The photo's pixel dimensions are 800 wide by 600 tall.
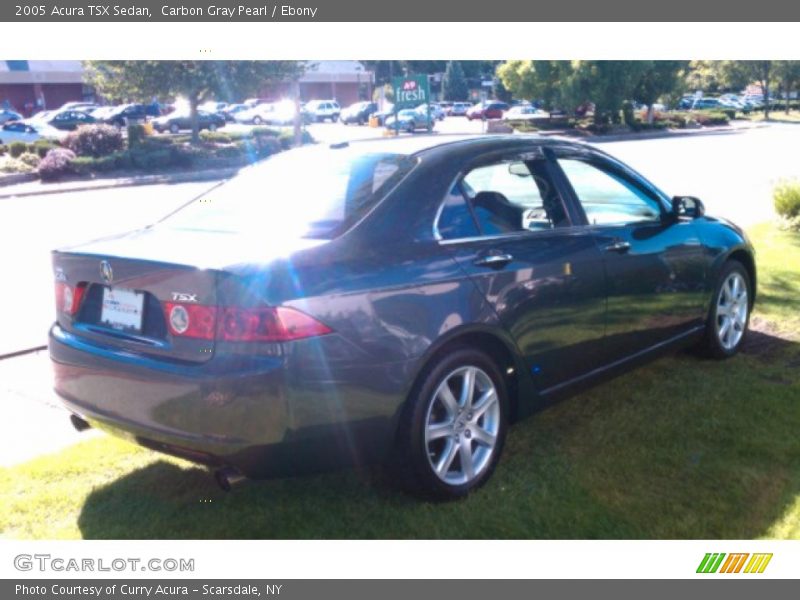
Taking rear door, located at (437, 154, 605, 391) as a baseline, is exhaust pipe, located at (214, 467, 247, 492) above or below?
below

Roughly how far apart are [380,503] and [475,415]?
61cm

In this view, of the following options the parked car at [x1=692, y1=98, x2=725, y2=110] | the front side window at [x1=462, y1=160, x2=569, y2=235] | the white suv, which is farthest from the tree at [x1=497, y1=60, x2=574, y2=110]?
the front side window at [x1=462, y1=160, x2=569, y2=235]

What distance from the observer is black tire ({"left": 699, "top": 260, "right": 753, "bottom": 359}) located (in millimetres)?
5656

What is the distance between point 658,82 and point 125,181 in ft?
116

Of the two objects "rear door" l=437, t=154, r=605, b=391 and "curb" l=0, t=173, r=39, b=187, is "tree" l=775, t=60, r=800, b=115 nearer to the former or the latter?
"curb" l=0, t=173, r=39, b=187

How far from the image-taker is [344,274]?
3.49 metres

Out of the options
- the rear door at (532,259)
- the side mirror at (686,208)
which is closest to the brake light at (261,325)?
the rear door at (532,259)

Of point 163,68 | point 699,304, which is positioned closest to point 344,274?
point 699,304

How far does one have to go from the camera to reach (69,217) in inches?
661

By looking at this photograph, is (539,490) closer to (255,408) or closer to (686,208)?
(255,408)

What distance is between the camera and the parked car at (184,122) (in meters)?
50.7

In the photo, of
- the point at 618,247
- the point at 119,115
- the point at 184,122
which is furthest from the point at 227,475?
the point at 119,115

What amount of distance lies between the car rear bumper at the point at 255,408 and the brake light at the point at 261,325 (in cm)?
7

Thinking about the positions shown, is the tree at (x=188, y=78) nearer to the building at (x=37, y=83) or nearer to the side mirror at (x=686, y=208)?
the building at (x=37, y=83)
